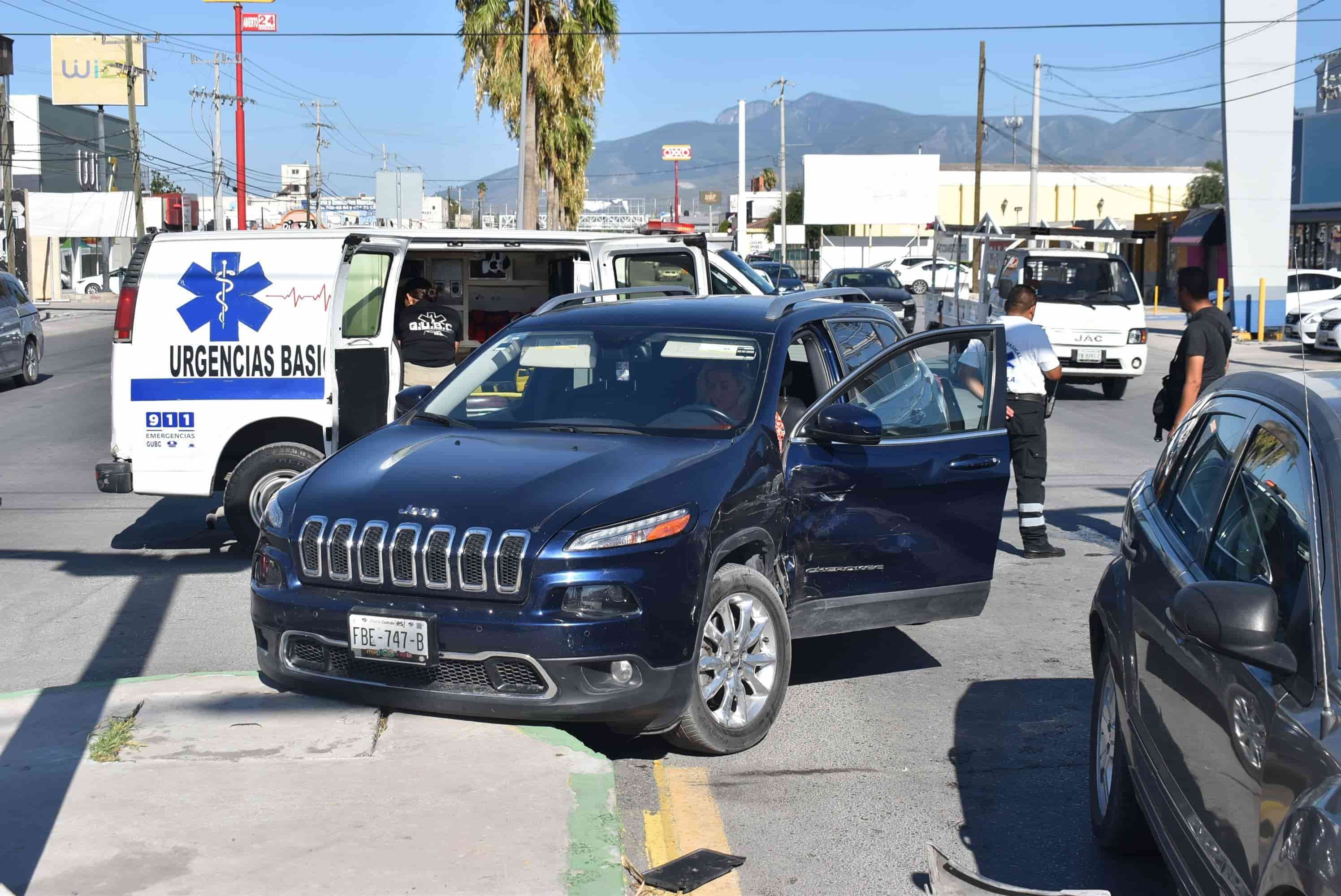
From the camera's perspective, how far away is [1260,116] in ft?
100

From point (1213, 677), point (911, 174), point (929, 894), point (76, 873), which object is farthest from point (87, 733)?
point (911, 174)

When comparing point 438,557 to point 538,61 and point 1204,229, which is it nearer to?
point 538,61

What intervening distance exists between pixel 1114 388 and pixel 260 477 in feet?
48.2

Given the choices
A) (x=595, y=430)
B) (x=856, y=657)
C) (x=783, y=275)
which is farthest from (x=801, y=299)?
(x=783, y=275)

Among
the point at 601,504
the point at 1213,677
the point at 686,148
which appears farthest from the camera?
the point at 686,148

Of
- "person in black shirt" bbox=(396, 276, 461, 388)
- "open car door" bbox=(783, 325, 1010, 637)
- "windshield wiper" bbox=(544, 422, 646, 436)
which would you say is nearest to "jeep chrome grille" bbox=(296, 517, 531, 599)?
"windshield wiper" bbox=(544, 422, 646, 436)

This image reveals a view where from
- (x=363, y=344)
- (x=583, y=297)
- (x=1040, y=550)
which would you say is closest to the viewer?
(x=583, y=297)

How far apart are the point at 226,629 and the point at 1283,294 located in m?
30.0

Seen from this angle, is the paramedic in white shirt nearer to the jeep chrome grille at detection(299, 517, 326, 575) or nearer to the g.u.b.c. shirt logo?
the g.u.b.c. shirt logo

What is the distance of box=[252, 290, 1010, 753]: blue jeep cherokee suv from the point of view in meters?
4.92

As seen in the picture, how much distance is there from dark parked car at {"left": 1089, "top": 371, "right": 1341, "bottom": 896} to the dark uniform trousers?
16.0ft

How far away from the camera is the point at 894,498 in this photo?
20.5 feet

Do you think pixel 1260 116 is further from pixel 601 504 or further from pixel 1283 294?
pixel 601 504

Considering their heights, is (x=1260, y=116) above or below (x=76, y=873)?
above
